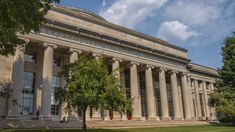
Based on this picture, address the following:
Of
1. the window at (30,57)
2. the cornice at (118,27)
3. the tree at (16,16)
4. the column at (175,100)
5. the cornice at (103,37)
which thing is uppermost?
the cornice at (118,27)

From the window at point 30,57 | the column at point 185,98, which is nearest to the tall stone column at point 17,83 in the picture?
the window at point 30,57

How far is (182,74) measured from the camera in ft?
179

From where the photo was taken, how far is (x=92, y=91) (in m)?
20.9

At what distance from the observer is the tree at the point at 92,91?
20.7 meters

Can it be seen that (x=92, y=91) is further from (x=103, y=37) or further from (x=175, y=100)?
(x=175, y=100)

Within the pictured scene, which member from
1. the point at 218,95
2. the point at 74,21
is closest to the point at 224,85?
the point at 218,95

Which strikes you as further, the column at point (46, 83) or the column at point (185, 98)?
the column at point (185, 98)

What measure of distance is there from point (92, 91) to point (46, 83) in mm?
14637

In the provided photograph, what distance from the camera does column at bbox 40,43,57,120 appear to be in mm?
32844

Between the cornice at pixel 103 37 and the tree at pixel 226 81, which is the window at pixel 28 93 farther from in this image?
the tree at pixel 226 81

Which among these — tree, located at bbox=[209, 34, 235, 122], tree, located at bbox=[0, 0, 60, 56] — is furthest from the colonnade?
tree, located at bbox=[0, 0, 60, 56]

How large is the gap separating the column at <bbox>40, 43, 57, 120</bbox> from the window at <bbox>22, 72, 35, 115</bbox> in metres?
3.89

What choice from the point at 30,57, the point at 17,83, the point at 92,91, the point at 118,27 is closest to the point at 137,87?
the point at 118,27

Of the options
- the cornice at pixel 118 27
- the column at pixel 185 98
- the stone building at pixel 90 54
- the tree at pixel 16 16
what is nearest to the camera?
the tree at pixel 16 16
